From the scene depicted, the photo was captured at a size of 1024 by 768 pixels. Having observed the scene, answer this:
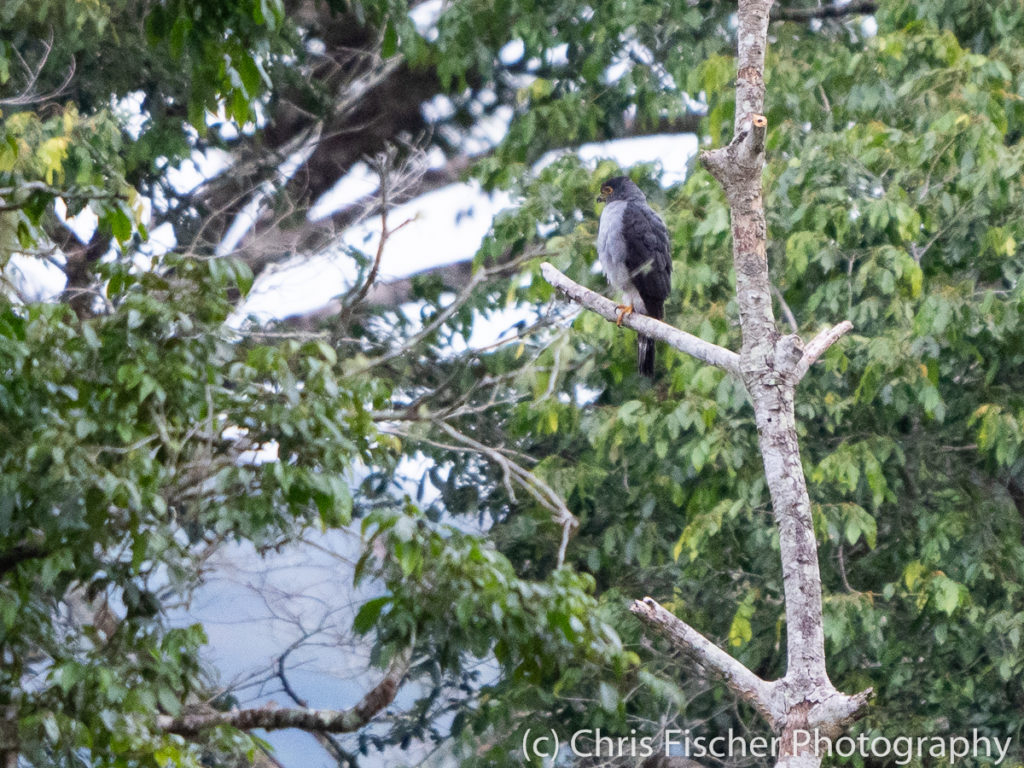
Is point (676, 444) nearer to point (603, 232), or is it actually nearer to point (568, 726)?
point (603, 232)

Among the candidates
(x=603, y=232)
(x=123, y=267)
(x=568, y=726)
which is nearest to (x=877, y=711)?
(x=568, y=726)

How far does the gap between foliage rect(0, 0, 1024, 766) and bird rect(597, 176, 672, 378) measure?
0.10m

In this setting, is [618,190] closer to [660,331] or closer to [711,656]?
[660,331]

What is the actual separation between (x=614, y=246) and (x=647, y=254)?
0.13 m

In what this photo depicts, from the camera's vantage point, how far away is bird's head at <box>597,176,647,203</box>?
472cm

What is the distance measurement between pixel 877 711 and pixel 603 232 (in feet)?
7.04

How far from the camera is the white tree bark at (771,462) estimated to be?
2.12 metres

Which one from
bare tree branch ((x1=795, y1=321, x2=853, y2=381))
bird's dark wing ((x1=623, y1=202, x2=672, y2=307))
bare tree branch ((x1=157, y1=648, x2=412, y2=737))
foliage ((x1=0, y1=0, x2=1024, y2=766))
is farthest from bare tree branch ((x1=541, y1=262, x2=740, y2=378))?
bare tree branch ((x1=157, y1=648, x2=412, y2=737))

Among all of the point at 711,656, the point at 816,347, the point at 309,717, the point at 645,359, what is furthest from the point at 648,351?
the point at 711,656

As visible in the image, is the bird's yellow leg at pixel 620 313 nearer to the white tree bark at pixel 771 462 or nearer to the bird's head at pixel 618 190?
the white tree bark at pixel 771 462

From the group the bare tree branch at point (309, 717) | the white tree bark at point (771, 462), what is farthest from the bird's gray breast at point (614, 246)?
the white tree bark at point (771, 462)

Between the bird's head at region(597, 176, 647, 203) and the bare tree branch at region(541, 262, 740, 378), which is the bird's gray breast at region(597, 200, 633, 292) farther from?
the bare tree branch at region(541, 262, 740, 378)

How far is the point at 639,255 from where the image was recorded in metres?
4.46

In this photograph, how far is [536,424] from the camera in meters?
5.03
